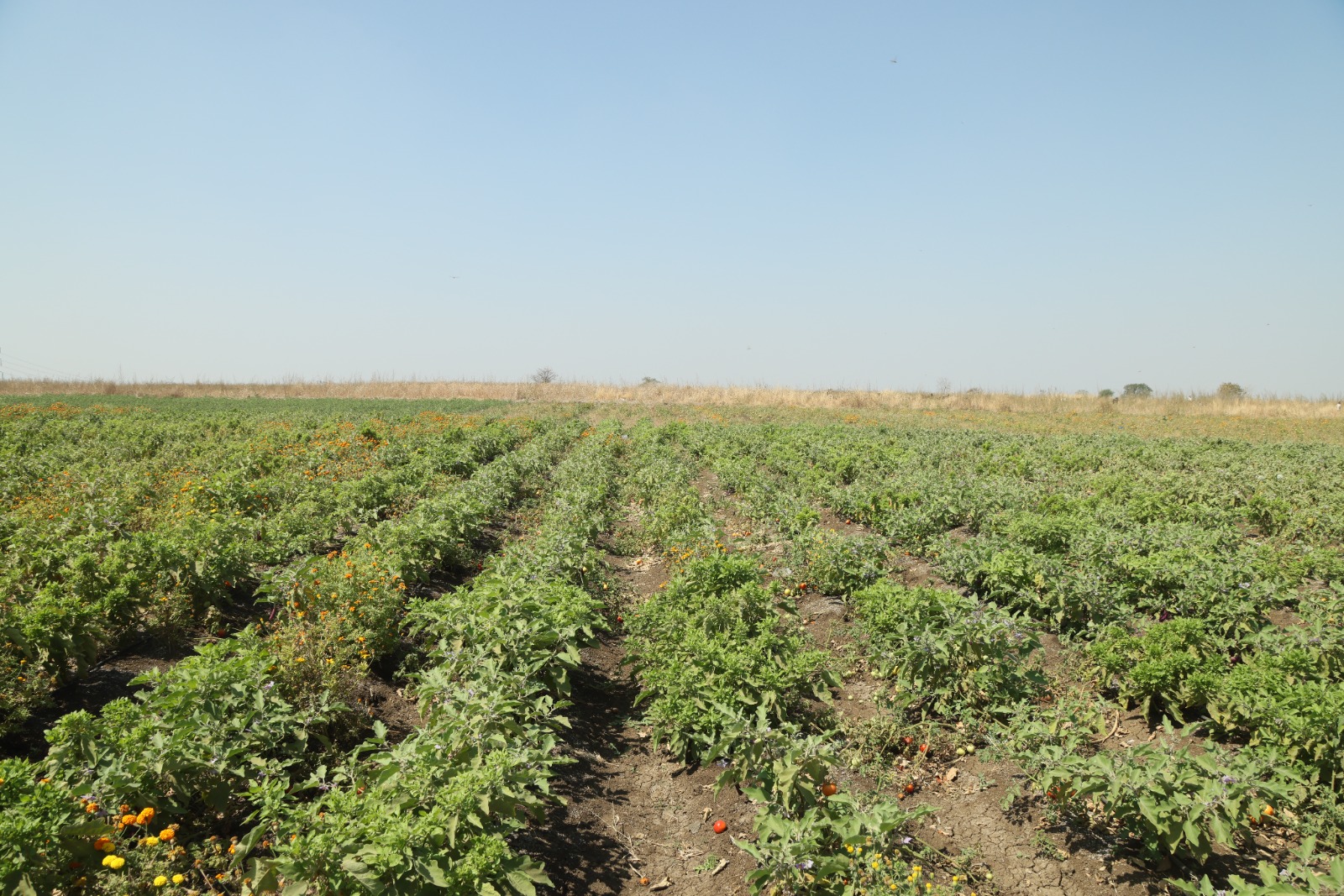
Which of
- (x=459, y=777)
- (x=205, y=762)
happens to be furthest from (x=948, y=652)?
(x=205, y=762)

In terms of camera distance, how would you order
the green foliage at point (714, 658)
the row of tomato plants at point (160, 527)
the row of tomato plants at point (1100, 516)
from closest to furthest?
1. the green foliage at point (714, 658)
2. the row of tomato plants at point (160, 527)
3. the row of tomato plants at point (1100, 516)

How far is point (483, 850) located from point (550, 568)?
4.04 meters

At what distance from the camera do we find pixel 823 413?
39.8 meters

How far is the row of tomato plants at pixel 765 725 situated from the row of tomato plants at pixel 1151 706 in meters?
0.84

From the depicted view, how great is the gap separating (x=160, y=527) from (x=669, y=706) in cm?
636

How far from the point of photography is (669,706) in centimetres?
483

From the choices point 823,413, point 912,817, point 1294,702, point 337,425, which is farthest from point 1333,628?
point 823,413

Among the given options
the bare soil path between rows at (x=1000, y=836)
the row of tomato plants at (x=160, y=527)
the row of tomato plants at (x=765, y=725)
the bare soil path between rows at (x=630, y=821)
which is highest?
the row of tomato plants at (x=160, y=527)

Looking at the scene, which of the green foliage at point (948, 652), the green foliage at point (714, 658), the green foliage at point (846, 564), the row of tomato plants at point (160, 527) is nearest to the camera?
the green foliage at point (714, 658)

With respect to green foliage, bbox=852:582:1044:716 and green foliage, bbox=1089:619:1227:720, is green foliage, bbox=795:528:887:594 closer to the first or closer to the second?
green foliage, bbox=852:582:1044:716

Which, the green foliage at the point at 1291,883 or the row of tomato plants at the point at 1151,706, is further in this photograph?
the row of tomato plants at the point at 1151,706

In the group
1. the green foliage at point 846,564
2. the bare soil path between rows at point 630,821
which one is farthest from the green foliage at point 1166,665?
the bare soil path between rows at point 630,821

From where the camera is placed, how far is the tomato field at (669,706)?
327 centimetres

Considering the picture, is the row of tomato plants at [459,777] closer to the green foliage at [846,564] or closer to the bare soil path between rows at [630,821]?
the bare soil path between rows at [630,821]
